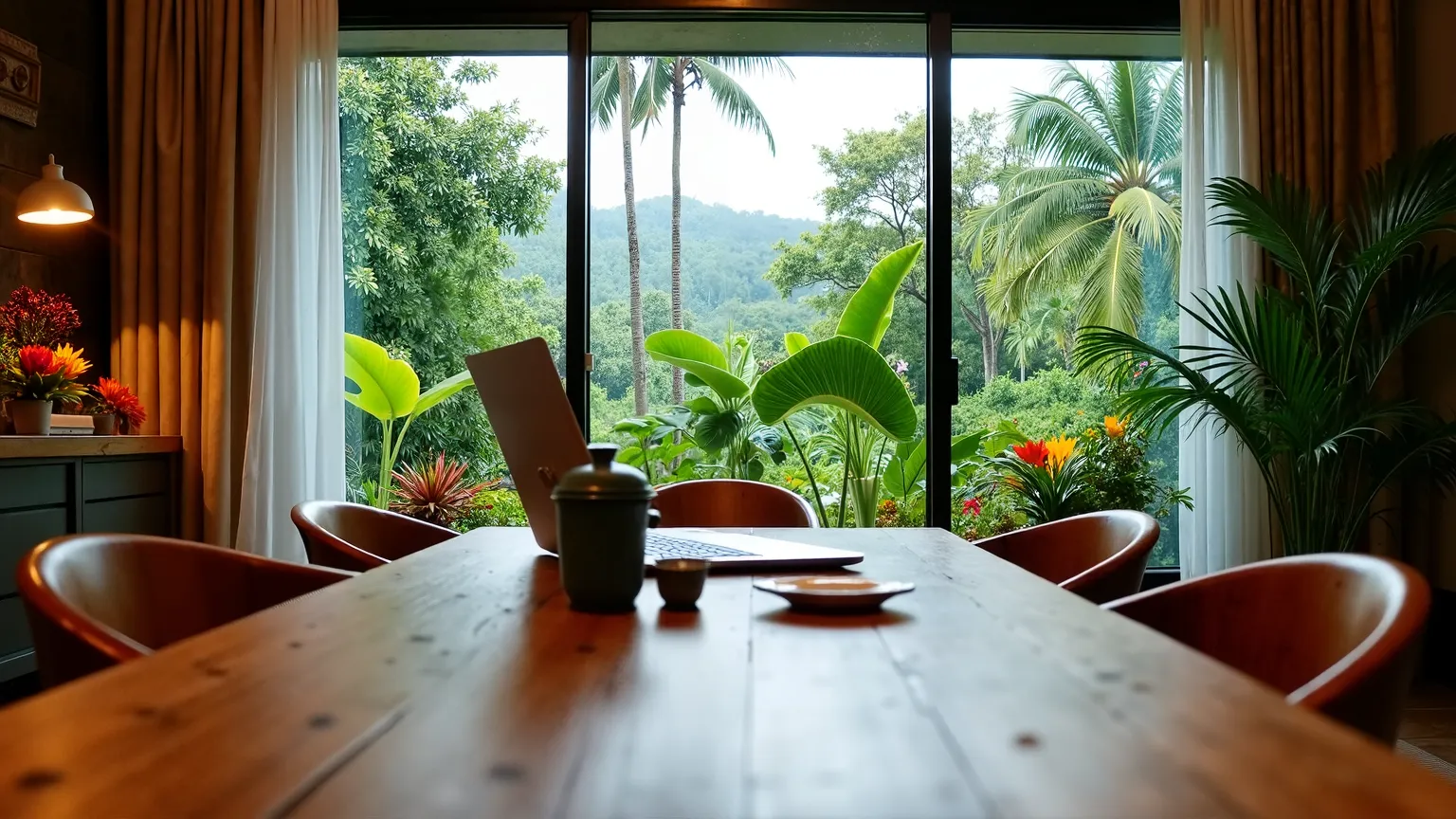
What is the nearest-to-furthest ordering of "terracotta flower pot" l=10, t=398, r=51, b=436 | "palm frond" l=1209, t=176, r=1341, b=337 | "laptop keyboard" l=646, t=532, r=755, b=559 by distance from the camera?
"laptop keyboard" l=646, t=532, r=755, b=559
"terracotta flower pot" l=10, t=398, r=51, b=436
"palm frond" l=1209, t=176, r=1341, b=337

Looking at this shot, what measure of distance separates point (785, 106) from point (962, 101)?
Result: 637 millimetres

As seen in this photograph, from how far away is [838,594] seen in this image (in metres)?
1.21

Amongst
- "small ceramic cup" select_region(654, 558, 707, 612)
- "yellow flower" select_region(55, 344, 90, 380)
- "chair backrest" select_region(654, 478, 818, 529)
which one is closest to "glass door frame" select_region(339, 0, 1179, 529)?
"chair backrest" select_region(654, 478, 818, 529)

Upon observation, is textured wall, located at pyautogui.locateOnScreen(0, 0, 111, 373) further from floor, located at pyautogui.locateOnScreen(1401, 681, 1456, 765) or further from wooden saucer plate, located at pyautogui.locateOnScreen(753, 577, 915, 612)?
floor, located at pyautogui.locateOnScreen(1401, 681, 1456, 765)

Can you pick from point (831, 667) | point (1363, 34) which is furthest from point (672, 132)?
point (831, 667)

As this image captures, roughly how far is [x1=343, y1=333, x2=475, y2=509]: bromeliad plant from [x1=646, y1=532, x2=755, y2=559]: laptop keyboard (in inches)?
90.3

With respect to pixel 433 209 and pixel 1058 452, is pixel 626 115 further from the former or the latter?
pixel 1058 452

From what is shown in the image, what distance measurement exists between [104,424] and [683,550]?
2.32m

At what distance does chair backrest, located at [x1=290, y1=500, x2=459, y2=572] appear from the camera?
205 centimetres

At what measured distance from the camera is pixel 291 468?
3.62 meters

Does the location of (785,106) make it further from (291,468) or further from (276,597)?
(276,597)

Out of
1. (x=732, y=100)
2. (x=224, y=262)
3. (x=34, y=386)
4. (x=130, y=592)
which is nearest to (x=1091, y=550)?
(x=130, y=592)

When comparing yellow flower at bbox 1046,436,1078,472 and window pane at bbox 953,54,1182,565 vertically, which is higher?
window pane at bbox 953,54,1182,565

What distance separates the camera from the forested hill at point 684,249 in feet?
12.8
